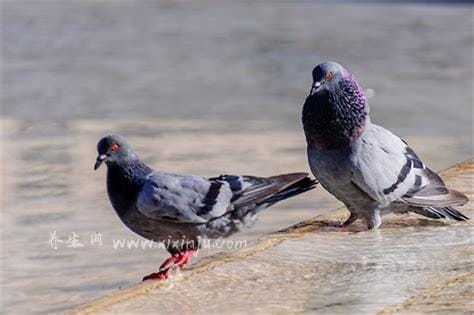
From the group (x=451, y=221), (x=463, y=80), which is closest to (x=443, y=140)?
(x=463, y=80)

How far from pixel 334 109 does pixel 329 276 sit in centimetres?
68

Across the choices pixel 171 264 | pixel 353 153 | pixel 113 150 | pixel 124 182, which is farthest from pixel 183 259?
pixel 353 153

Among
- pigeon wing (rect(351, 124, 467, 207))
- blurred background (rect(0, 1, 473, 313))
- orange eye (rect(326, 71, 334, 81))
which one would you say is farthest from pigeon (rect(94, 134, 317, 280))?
blurred background (rect(0, 1, 473, 313))

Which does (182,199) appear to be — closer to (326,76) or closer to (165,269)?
(165,269)

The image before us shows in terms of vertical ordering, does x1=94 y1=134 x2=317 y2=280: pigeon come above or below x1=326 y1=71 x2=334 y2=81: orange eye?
below

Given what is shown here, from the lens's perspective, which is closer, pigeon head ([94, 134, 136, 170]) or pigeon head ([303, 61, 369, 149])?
pigeon head ([94, 134, 136, 170])

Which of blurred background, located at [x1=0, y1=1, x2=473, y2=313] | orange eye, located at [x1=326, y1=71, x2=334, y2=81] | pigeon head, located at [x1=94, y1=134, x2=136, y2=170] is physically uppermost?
orange eye, located at [x1=326, y1=71, x2=334, y2=81]

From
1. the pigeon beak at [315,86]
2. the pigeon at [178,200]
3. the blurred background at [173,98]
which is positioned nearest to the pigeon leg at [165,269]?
the pigeon at [178,200]

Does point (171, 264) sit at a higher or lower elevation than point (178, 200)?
lower

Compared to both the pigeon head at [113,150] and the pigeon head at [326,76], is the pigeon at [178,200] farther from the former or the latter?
the pigeon head at [326,76]

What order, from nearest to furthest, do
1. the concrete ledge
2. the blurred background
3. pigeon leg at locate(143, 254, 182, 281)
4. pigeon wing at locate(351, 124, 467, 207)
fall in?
1. the concrete ledge
2. pigeon leg at locate(143, 254, 182, 281)
3. pigeon wing at locate(351, 124, 467, 207)
4. the blurred background

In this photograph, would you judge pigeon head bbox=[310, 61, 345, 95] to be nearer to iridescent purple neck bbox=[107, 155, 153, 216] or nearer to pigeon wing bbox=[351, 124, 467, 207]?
pigeon wing bbox=[351, 124, 467, 207]

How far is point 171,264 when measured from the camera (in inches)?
193

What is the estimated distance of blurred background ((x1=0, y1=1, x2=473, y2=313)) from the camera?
7.34 meters
